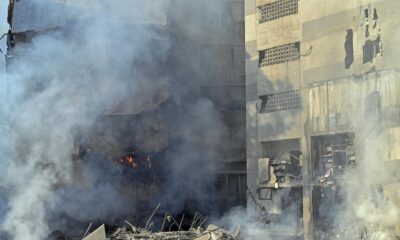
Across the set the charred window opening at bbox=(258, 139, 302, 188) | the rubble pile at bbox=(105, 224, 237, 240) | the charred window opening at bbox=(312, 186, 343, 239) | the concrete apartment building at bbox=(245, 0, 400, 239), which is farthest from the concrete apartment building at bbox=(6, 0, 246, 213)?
the rubble pile at bbox=(105, 224, 237, 240)

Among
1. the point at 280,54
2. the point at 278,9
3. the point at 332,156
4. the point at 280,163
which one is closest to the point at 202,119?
the point at 280,163

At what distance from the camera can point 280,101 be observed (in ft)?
72.5

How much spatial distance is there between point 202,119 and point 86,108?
462 centimetres

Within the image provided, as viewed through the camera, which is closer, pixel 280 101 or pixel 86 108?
pixel 86 108

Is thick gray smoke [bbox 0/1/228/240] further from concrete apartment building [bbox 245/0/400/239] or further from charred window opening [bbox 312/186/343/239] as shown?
charred window opening [bbox 312/186/343/239]

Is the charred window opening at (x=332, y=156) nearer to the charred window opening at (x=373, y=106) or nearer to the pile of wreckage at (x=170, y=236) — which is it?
the charred window opening at (x=373, y=106)

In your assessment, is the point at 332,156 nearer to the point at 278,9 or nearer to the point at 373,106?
the point at 373,106

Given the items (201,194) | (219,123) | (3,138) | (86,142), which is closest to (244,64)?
(219,123)

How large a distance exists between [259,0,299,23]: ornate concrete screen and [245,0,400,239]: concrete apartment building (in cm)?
3

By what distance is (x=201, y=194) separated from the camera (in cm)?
2373

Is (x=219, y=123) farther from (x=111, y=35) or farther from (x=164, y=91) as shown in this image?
(x=111, y=35)

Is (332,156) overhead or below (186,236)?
overhead

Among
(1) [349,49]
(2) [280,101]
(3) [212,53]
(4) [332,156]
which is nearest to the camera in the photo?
(1) [349,49]

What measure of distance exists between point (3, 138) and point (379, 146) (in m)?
11.4
